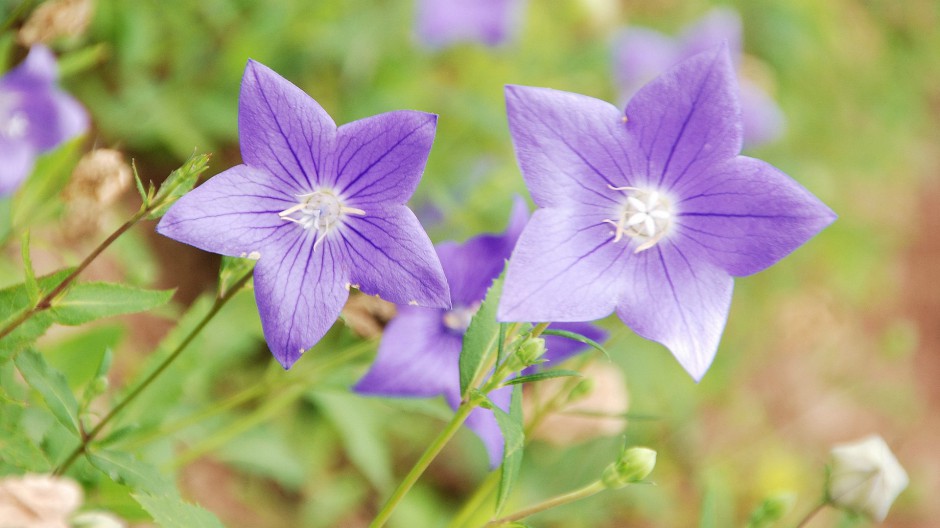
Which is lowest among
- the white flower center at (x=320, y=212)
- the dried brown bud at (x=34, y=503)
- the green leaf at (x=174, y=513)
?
the dried brown bud at (x=34, y=503)

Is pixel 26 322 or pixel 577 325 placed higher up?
pixel 577 325

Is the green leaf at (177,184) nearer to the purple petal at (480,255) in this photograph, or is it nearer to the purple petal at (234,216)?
the purple petal at (234,216)

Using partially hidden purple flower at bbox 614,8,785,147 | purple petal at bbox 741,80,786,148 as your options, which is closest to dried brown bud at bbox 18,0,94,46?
partially hidden purple flower at bbox 614,8,785,147

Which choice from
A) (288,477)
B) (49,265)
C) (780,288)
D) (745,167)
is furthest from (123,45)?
(780,288)

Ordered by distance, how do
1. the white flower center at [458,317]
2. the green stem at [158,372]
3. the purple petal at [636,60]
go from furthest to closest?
the purple petal at [636,60] < the white flower center at [458,317] < the green stem at [158,372]

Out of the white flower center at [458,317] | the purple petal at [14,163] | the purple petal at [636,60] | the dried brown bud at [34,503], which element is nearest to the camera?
the dried brown bud at [34,503]

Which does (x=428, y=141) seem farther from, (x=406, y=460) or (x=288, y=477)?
(x=406, y=460)

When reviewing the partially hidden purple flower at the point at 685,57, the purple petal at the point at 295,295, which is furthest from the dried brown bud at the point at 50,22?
the partially hidden purple flower at the point at 685,57
